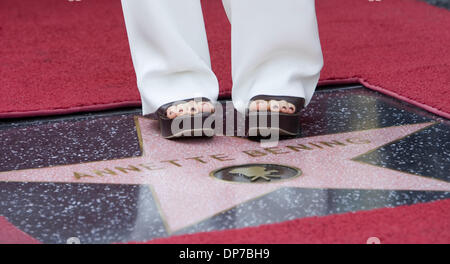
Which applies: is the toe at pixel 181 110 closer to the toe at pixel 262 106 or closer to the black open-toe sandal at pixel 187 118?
the black open-toe sandal at pixel 187 118

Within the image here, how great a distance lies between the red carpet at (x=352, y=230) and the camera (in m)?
0.86

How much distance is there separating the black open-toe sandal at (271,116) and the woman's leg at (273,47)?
0.02 meters

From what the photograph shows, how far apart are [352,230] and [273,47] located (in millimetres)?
502

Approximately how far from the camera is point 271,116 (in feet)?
4.17

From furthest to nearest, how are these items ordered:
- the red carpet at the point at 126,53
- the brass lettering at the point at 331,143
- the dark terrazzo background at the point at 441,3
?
1. the dark terrazzo background at the point at 441,3
2. the red carpet at the point at 126,53
3. the brass lettering at the point at 331,143

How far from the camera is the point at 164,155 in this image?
1225 mm

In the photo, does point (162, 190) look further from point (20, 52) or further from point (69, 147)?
point (20, 52)

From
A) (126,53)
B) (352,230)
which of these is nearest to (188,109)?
(352,230)

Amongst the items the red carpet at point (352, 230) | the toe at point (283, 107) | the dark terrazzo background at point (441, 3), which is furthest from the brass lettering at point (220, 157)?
the dark terrazzo background at point (441, 3)

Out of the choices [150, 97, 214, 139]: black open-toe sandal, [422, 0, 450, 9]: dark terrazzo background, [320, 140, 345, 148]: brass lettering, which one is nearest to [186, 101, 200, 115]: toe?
[150, 97, 214, 139]: black open-toe sandal

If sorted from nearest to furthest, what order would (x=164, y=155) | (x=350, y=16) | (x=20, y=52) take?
(x=164, y=155)
(x=20, y=52)
(x=350, y=16)

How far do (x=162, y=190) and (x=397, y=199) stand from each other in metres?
0.33
